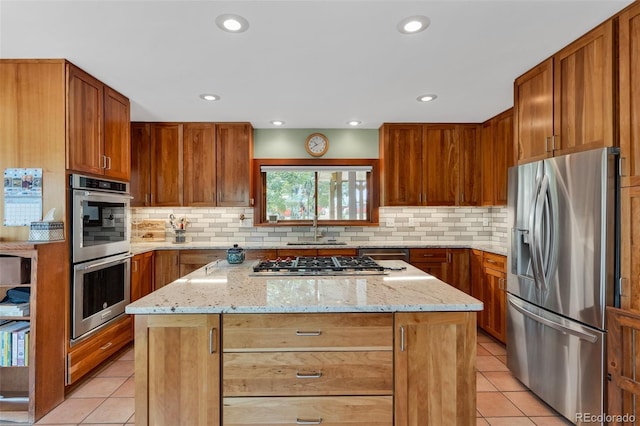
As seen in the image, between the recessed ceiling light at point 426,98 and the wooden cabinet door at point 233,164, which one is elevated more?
the recessed ceiling light at point 426,98

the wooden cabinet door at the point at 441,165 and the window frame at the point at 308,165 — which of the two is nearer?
the wooden cabinet door at the point at 441,165

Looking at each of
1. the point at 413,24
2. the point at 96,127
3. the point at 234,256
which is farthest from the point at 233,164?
the point at 413,24

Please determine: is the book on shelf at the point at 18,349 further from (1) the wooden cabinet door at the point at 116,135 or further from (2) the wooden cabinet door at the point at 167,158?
(2) the wooden cabinet door at the point at 167,158

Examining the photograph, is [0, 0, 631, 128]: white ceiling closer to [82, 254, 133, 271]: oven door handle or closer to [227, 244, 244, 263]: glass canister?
[227, 244, 244, 263]: glass canister

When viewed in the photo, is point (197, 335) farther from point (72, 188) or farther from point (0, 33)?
point (0, 33)

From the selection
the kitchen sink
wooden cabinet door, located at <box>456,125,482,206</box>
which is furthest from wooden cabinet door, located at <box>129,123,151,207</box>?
wooden cabinet door, located at <box>456,125,482,206</box>

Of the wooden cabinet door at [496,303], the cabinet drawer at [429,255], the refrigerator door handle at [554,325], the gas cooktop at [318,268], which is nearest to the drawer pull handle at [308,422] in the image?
the gas cooktop at [318,268]

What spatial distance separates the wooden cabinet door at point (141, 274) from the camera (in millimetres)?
3318

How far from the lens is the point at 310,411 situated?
4.71 feet

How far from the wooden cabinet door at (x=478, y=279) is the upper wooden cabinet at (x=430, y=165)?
741mm

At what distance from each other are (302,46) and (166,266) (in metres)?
2.87

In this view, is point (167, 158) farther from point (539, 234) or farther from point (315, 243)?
point (539, 234)

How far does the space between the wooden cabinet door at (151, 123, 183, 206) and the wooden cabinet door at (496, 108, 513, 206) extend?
148 inches

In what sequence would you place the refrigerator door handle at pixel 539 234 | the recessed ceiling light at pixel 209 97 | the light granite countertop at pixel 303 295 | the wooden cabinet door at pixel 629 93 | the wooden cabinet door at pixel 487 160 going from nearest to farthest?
the light granite countertop at pixel 303 295 → the wooden cabinet door at pixel 629 93 → the refrigerator door handle at pixel 539 234 → the recessed ceiling light at pixel 209 97 → the wooden cabinet door at pixel 487 160
